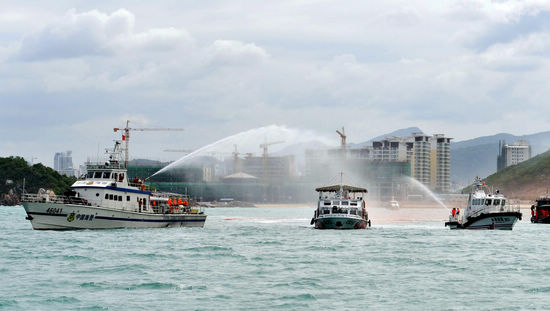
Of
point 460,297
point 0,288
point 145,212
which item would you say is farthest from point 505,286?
point 145,212

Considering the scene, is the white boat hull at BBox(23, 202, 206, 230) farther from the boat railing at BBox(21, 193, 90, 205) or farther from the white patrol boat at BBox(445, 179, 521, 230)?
the white patrol boat at BBox(445, 179, 521, 230)

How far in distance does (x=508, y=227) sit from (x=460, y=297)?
216 ft

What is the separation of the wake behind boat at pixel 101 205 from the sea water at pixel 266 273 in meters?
2.93

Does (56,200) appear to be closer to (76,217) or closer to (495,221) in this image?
(76,217)

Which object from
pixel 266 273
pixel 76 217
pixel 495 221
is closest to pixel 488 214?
pixel 495 221

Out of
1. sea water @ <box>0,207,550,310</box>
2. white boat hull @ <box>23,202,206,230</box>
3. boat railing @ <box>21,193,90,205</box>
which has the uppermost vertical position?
boat railing @ <box>21,193,90,205</box>

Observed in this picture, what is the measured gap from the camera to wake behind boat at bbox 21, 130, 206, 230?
90.8m

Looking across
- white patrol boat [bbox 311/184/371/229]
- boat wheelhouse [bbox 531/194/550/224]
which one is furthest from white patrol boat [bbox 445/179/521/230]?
boat wheelhouse [bbox 531/194/550/224]

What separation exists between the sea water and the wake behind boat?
293 centimetres

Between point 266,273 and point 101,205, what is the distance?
146ft

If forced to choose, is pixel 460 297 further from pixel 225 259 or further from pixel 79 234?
pixel 79 234

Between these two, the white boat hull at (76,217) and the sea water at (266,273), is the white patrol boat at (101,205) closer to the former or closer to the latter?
the white boat hull at (76,217)

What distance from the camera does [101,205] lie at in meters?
94.9

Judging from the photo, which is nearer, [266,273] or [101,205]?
[266,273]
